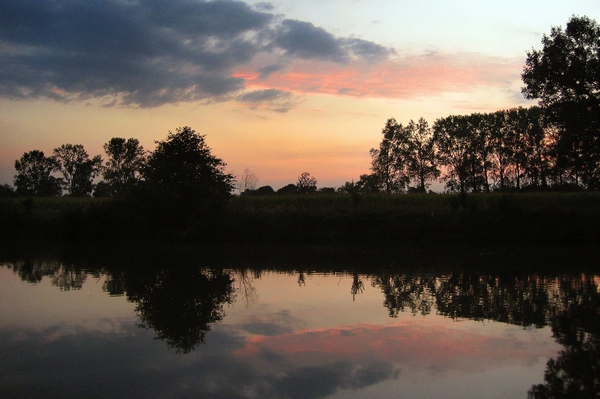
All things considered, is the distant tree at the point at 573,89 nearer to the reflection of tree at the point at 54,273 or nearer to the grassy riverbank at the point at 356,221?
the grassy riverbank at the point at 356,221

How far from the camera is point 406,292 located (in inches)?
593

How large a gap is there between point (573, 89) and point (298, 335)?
92.9ft

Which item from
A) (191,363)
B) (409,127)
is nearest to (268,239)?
(191,363)

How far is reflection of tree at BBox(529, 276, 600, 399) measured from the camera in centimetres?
712

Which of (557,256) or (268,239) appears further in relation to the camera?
(268,239)

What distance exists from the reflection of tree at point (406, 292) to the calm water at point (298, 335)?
5 cm

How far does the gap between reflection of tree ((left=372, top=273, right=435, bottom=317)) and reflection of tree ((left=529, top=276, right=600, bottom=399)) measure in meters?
3.24

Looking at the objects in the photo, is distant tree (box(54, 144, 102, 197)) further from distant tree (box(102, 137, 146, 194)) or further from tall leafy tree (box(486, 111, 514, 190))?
tall leafy tree (box(486, 111, 514, 190))

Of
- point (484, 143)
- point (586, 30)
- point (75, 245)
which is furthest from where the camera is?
point (484, 143)

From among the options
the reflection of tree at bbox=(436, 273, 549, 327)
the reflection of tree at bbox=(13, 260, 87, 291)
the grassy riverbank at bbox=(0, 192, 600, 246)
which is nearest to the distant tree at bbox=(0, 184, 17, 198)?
the grassy riverbank at bbox=(0, 192, 600, 246)

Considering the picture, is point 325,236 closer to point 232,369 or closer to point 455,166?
point 232,369

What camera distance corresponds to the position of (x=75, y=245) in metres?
33.2

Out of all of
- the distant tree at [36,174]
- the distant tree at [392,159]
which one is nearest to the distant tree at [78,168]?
the distant tree at [36,174]

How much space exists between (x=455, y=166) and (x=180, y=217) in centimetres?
3718
